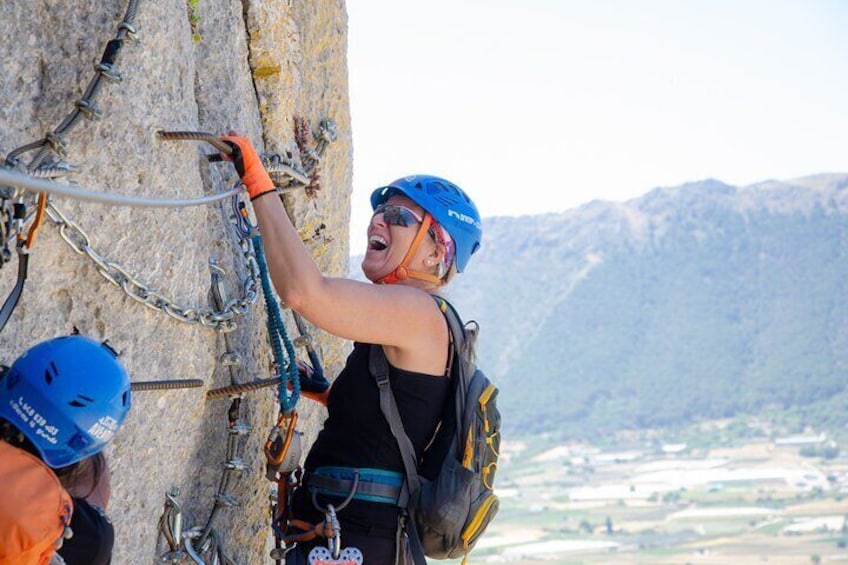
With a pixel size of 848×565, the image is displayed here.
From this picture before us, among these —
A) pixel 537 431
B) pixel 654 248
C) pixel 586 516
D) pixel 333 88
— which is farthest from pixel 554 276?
pixel 333 88

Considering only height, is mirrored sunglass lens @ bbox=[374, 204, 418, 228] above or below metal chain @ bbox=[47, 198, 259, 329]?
above

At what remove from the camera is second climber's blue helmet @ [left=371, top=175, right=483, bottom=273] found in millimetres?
5211

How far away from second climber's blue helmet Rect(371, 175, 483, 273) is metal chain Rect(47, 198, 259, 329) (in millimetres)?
695

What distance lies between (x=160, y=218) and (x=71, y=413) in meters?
1.60

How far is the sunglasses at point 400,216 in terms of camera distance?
5.20 metres

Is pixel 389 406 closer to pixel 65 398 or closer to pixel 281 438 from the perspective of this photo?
pixel 281 438

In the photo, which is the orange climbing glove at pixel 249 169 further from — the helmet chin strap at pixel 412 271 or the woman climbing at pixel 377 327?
the helmet chin strap at pixel 412 271

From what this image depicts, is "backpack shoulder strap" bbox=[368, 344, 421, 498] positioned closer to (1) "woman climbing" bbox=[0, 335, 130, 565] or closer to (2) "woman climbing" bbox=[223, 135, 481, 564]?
(2) "woman climbing" bbox=[223, 135, 481, 564]

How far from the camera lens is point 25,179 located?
2537mm

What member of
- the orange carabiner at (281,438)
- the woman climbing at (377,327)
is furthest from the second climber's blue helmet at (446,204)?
the orange carabiner at (281,438)

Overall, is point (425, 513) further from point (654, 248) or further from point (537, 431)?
point (654, 248)

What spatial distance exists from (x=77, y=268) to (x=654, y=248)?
632 ft

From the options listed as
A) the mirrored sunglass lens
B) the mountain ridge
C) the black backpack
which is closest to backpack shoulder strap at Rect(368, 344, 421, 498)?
the black backpack

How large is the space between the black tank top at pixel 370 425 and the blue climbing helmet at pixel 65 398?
5.22ft
